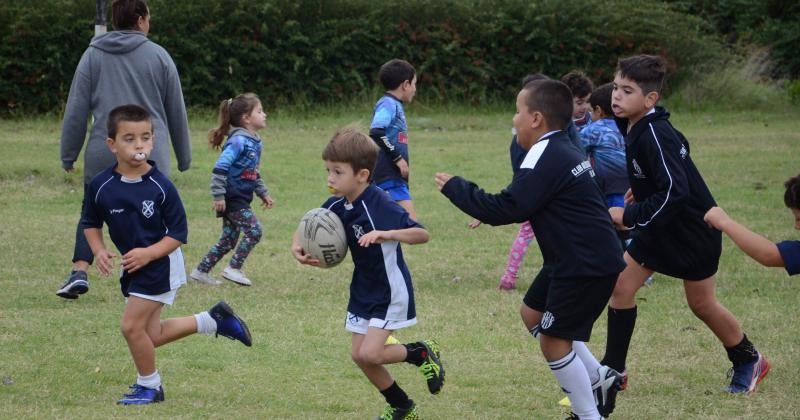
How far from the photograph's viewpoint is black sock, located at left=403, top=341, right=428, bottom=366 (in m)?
5.44

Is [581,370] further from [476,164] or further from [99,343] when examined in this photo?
[476,164]

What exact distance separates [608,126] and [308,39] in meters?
14.4

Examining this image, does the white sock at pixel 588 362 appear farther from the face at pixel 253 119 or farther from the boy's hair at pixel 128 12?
the face at pixel 253 119

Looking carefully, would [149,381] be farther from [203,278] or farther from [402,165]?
[402,165]

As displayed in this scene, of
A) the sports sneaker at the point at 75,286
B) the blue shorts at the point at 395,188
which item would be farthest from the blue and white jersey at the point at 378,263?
the blue shorts at the point at 395,188

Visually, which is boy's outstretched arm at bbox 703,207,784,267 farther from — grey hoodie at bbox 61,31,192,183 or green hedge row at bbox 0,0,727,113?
green hedge row at bbox 0,0,727,113

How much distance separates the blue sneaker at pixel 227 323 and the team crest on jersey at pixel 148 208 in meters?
0.77

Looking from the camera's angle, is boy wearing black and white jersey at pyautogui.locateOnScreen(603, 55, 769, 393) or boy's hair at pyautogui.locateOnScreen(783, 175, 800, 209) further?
boy wearing black and white jersey at pyautogui.locateOnScreen(603, 55, 769, 393)

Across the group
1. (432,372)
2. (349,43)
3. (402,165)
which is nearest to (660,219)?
(432,372)

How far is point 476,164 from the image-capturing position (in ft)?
52.9

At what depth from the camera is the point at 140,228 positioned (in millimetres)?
5605

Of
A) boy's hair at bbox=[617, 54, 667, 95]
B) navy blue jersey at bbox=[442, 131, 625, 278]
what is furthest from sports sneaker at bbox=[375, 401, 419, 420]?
boy's hair at bbox=[617, 54, 667, 95]

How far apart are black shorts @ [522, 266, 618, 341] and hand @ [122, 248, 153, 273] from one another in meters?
2.03

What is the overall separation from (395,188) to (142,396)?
377 cm
